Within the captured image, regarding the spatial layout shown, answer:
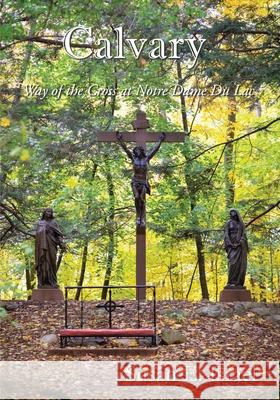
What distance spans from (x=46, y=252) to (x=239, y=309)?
152 inches

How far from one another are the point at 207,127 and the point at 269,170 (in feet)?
11.5

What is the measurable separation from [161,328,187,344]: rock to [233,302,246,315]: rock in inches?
70.0

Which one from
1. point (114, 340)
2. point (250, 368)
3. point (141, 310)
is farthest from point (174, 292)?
point (250, 368)

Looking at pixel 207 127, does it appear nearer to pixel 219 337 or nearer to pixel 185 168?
pixel 185 168

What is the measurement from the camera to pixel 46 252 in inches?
464

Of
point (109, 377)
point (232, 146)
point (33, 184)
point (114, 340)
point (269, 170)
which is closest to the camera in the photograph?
point (109, 377)

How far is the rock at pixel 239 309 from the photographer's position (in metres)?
11.0

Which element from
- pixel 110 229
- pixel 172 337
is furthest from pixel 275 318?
pixel 110 229

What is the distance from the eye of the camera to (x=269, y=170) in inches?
650

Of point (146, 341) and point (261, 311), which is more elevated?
point (261, 311)

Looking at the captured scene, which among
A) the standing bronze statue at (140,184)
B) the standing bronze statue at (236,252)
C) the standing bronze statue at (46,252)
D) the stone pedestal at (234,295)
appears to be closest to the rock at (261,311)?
the stone pedestal at (234,295)

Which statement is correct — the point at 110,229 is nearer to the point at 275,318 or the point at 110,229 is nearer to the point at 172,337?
the point at 275,318

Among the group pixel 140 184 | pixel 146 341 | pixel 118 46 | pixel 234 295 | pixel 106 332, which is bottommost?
pixel 146 341

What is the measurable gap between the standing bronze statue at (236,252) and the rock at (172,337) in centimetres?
268
